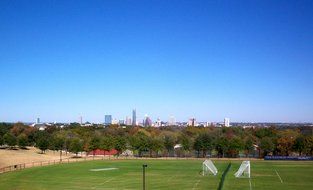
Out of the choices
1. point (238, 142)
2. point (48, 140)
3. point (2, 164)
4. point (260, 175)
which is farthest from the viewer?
point (48, 140)

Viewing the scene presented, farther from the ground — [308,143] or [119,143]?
[308,143]

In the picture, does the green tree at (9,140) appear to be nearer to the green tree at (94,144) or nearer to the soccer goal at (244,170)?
the green tree at (94,144)

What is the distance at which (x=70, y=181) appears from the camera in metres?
57.2

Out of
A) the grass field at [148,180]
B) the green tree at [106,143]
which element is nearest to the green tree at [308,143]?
the grass field at [148,180]

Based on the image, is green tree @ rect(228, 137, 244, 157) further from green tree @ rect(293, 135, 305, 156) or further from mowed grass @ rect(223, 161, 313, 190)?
mowed grass @ rect(223, 161, 313, 190)

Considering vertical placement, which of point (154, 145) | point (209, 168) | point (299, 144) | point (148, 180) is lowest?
point (148, 180)

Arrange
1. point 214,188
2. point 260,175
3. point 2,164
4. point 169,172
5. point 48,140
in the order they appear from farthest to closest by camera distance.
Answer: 1. point 48,140
2. point 2,164
3. point 169,172
4. point 260,175
5. point 214,188

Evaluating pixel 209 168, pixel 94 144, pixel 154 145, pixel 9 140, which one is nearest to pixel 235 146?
pixel 154 145

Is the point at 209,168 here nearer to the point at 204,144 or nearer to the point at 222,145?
the point at 222,145

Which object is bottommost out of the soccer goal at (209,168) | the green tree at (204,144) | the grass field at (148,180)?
the grass field at (148,180)

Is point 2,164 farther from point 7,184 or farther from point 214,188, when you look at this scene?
point 214,188

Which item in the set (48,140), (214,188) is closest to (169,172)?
(214,188)

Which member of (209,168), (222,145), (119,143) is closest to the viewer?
(209,168)

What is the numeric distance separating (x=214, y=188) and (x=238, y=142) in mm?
58648
